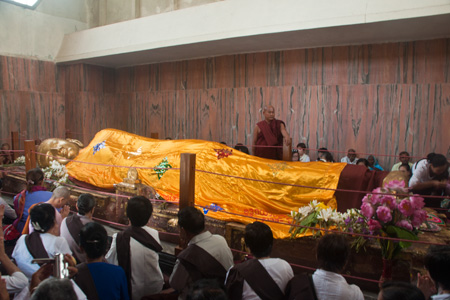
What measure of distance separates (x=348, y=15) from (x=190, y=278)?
13.2 feet

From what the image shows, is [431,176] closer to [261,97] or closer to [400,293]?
[400,293]

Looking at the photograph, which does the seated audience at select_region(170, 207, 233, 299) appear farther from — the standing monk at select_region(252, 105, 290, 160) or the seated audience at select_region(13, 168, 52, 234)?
the standing monk at select_region(252, 105, 290, 160)

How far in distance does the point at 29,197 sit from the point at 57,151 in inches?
87.0

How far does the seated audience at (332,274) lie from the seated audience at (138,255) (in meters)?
0.97

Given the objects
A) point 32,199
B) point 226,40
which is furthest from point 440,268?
point 226,40

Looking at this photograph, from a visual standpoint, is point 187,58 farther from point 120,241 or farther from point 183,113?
point 120,241

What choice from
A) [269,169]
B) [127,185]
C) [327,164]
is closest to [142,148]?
[127,185]

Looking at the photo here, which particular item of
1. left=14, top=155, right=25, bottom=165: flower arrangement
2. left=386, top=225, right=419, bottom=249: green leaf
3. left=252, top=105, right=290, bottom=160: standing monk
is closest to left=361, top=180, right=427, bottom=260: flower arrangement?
left=386, top=225, right=419, bottom=249: green leaf

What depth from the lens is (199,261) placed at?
196cm

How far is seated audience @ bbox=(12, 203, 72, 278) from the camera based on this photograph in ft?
6.47

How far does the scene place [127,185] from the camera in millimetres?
3975

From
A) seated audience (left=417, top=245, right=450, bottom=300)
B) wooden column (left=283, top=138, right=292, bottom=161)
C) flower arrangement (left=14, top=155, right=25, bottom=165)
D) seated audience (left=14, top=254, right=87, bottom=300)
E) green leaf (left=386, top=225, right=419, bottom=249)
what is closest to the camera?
seated audience (left=417, top=245, right=450, bottom=300)

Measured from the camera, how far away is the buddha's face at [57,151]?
499 centimetres

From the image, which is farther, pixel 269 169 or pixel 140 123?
pixel 140 123
